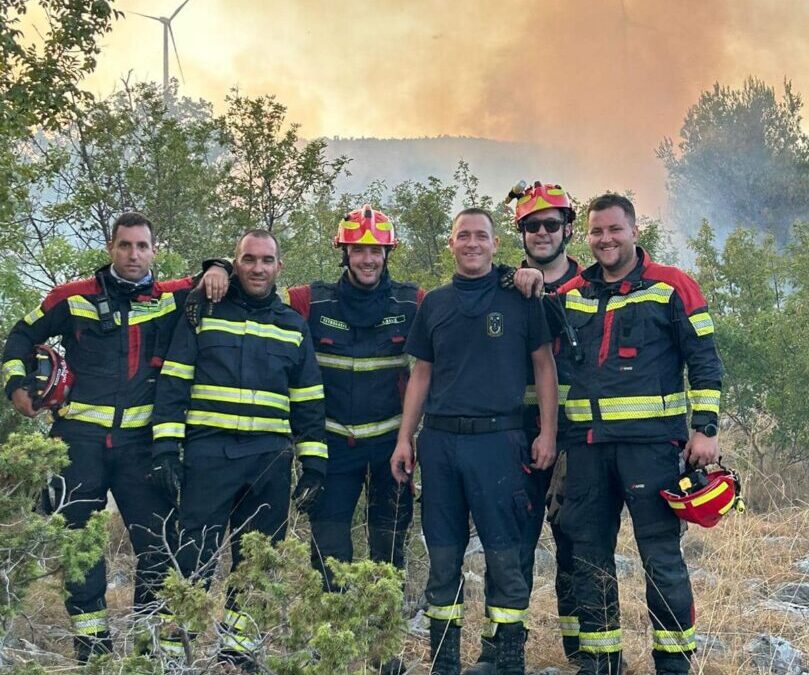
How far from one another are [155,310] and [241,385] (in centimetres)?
72

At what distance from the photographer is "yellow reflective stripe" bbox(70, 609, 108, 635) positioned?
441cm

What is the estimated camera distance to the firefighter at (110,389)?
458cm

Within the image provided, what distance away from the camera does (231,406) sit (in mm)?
4559

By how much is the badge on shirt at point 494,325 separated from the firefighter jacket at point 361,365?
64cm

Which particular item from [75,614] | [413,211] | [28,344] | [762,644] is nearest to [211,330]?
[28,344]

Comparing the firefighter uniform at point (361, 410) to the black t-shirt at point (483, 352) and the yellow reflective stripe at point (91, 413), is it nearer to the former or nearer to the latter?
the black t-shirt at point (483, 352)

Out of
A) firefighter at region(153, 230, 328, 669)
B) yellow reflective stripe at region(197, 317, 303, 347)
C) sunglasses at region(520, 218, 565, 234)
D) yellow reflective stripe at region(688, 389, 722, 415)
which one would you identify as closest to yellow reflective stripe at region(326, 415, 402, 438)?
firefighter at region(153, 230, 328, 669)

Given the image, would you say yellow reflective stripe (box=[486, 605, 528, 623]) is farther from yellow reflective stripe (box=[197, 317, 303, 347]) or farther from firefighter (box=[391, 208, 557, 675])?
yellow reflective stripe (box=[197, 317, 303, 347])

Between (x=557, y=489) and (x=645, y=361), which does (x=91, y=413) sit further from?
(x=645, y=361)

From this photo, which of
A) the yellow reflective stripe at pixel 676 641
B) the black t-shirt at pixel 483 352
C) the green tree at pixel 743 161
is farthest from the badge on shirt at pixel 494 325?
the green tree at pixel 743 161

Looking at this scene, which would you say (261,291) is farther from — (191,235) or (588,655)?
(191,235)

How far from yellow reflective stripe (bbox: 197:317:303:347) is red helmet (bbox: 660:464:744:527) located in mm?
2123

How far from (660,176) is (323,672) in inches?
3221

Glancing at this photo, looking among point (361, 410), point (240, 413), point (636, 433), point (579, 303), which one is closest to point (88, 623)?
point (240, 413)
